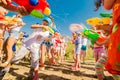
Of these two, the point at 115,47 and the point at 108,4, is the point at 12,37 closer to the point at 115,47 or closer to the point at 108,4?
the point at 108,4

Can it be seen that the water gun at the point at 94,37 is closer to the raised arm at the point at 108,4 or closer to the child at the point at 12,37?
the raised arm at the point at 108,4

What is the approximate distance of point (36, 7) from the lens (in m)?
3.57

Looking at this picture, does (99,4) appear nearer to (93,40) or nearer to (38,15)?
(93,40)

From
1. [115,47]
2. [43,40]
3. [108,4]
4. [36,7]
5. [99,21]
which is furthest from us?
[43,40]

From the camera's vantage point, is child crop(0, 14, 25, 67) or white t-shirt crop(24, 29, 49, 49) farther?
child crop(0, 14, 25, 67)

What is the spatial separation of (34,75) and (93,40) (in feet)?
8.30

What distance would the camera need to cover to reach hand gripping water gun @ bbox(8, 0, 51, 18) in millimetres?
3521

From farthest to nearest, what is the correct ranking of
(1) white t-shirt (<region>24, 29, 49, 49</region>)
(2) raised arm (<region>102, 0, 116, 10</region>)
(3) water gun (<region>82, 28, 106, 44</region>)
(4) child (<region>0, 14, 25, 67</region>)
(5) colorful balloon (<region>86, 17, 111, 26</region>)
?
(4) child (<region>0, 14, 25, 67</region>)
(1) white t-shirt (<region>24, 29, 49, 49</region>)
(5) colorful balloon (<region>86, 17, 111, 26</region>)
(3) water gun (<region>82, 28, 106, 44</region>)
(2) raised arm (<region>102, 0, 116, 10</region>)

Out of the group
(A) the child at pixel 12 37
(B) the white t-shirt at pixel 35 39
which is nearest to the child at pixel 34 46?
(B) the white t-shirt at pixel 35 39

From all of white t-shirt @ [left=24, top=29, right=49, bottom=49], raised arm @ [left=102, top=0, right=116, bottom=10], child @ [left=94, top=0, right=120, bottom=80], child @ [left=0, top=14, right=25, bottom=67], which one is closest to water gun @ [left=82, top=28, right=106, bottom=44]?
raised arm @ [left=102, top=0, right=116, bottom=10]

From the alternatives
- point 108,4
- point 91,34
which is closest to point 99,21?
point 91,34

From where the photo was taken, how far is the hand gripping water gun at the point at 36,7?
11.6ft

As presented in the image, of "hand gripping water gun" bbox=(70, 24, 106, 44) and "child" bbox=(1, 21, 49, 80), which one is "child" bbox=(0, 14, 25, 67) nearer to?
"child" bbox=(1, 21, 49, 80)

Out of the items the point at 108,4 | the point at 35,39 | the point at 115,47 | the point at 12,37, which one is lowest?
the point at 115,47
